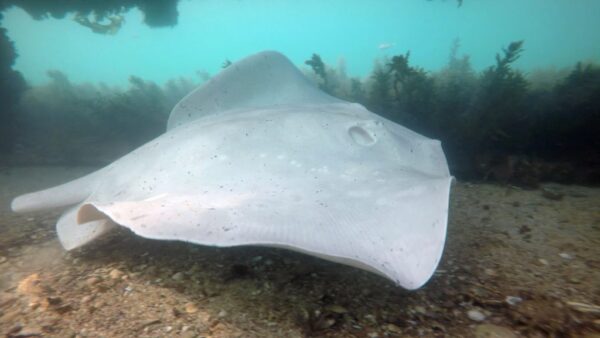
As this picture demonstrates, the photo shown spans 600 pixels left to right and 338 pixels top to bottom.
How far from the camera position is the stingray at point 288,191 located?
1752 mm

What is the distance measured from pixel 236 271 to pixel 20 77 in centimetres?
1097

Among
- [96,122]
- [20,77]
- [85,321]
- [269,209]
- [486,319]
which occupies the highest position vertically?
[20,77]

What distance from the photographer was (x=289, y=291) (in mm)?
2406

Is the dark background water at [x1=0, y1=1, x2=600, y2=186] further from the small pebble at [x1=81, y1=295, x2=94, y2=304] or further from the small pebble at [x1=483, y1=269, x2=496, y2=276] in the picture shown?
the small pebble at [x1=81, y1=295, x2=94, y2=304]

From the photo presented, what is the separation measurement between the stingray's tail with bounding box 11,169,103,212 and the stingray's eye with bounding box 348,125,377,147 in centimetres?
267

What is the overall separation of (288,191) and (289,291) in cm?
78

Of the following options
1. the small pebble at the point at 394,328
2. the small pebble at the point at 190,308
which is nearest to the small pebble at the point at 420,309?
the small pebble at the point at 394,328

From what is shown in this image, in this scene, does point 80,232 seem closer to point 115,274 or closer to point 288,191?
point 115,274

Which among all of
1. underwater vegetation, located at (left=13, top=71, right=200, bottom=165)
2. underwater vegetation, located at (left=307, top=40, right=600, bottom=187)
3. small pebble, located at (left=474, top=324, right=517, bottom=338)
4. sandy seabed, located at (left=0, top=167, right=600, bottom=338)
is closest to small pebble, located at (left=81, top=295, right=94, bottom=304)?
sandy seabed, located at (left=0, top=167, right=600, bottom=338)

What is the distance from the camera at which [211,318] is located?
6.90 feet

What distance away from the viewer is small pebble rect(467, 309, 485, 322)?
2141mm

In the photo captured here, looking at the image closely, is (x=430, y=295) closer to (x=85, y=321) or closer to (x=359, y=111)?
(x=359, y=111)

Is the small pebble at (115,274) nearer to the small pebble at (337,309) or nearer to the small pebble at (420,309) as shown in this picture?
the small pebble at (337,309)

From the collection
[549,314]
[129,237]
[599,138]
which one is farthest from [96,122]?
[599,138]
